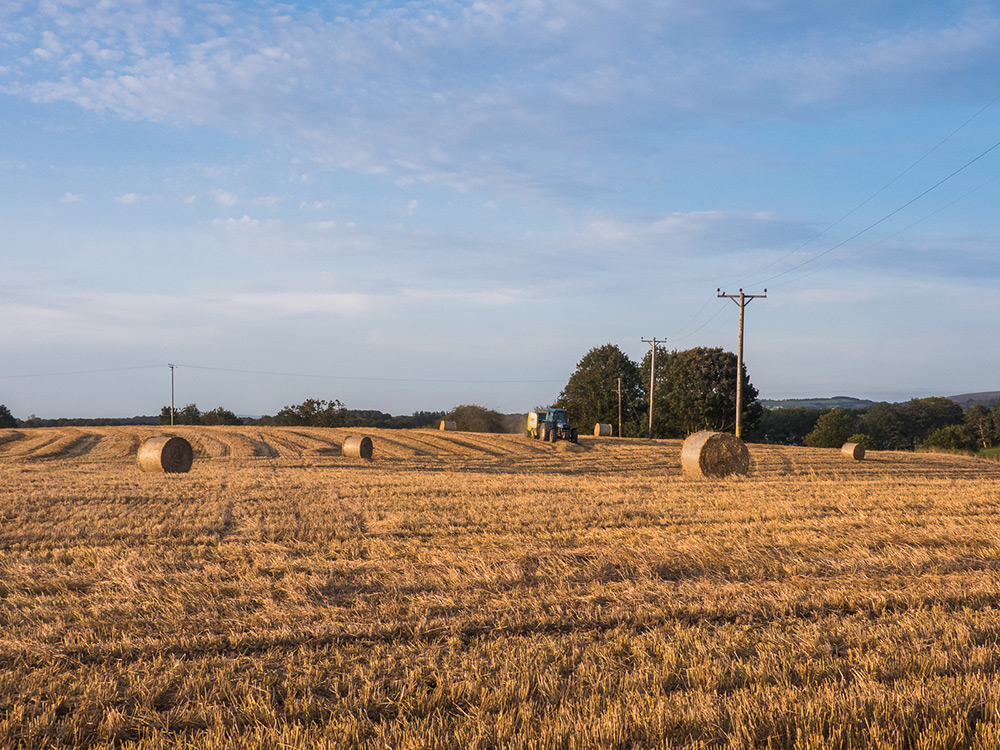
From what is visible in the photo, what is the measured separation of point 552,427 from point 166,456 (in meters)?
23.5

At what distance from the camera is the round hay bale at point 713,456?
830 inches

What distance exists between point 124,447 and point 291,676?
110ft

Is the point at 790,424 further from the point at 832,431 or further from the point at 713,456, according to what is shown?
the point at 713,456

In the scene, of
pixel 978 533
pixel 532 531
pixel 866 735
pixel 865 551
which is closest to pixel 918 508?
pixel 978 533

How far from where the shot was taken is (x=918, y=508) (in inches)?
511

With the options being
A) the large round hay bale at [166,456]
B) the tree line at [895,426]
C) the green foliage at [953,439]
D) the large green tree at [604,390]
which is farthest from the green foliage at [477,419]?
the large round hay bale at [166,456]

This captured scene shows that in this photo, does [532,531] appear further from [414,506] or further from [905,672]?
[905,672]

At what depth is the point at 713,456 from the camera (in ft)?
69.9

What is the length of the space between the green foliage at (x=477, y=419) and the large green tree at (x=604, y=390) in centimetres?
Answer: 734

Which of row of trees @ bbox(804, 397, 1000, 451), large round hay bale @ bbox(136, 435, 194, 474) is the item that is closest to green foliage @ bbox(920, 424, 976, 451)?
row of trees @ bbox(804, 397, 1000, 451)

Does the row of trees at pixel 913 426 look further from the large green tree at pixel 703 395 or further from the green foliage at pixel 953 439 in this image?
the large green tree at pixel 703 395

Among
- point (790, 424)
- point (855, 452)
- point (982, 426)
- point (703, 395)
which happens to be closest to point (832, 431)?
point (703, 395)

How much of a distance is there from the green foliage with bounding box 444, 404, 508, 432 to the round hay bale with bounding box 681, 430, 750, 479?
180 feet

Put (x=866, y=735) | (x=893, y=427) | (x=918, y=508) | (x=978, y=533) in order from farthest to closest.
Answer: (x=893, y=427) → (x=918, y=508) → (x=978, y=533) → (x=866, y=735)
